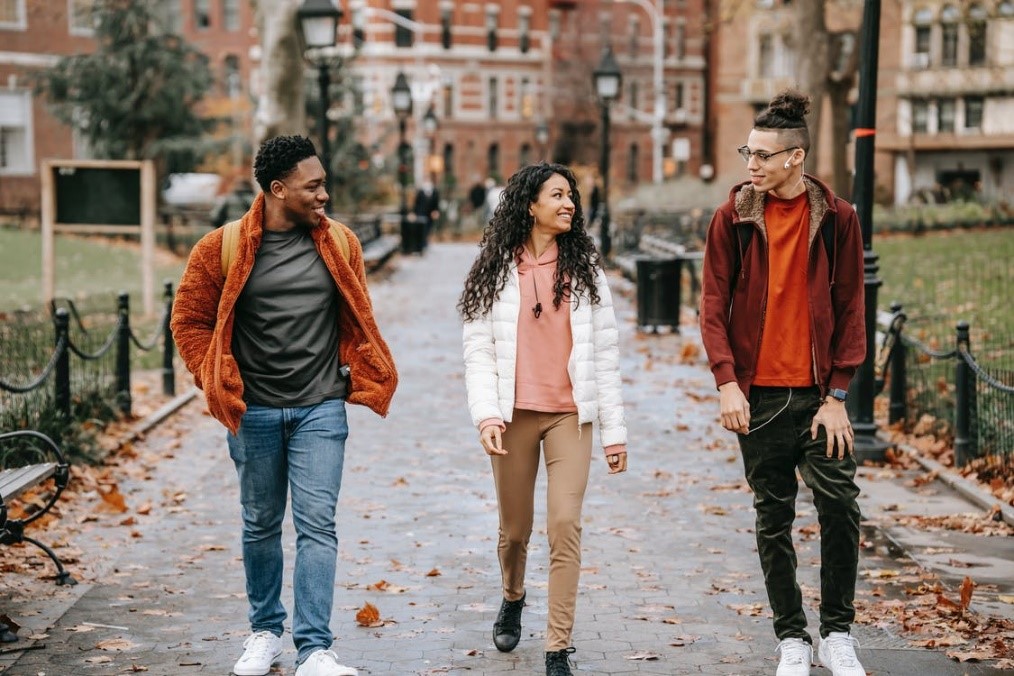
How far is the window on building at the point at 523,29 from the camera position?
303ft

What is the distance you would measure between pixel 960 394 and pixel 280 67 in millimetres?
17164

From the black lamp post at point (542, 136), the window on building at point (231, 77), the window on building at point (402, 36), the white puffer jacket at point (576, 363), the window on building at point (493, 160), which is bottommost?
the white puffer jacket at point (576, 363)

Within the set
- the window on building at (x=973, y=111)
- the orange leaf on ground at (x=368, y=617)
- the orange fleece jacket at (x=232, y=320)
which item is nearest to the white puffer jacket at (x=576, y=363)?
the orange fleece jacket at (x=232, y=320)

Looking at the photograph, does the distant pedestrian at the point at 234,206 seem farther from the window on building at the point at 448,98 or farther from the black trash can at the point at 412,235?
the window on building at the point at 448,98

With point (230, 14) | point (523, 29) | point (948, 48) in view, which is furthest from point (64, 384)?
point (523, 29)

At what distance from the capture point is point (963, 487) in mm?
9398

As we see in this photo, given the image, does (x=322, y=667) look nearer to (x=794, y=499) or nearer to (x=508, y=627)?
(x=508, y=627)

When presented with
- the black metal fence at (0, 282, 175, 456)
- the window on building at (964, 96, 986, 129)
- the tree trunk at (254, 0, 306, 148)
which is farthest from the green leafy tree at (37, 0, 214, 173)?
the window on building at (964, 96, 986, 129)

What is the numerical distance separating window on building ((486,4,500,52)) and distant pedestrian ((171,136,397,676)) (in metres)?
87.4

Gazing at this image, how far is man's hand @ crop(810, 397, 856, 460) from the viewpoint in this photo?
5480 millimetres

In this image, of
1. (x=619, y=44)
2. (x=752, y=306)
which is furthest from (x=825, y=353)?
(x=619, y=44)

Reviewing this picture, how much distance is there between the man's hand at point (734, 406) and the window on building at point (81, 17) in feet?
120

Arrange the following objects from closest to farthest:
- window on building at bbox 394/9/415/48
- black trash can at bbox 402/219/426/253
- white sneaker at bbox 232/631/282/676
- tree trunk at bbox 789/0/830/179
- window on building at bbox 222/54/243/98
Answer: white sneaker at bbox 232/631/282/676, tree trunk at bbox 789/0/830/179, black trash can at bbox 402/219/426/253, window on building at bbox 222/54/243/98, window on building at bbox 394/9/415/48

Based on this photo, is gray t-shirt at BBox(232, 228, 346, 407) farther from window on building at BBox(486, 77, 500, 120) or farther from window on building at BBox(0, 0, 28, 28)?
window on building at BBox(486, 77, 500, 120)
